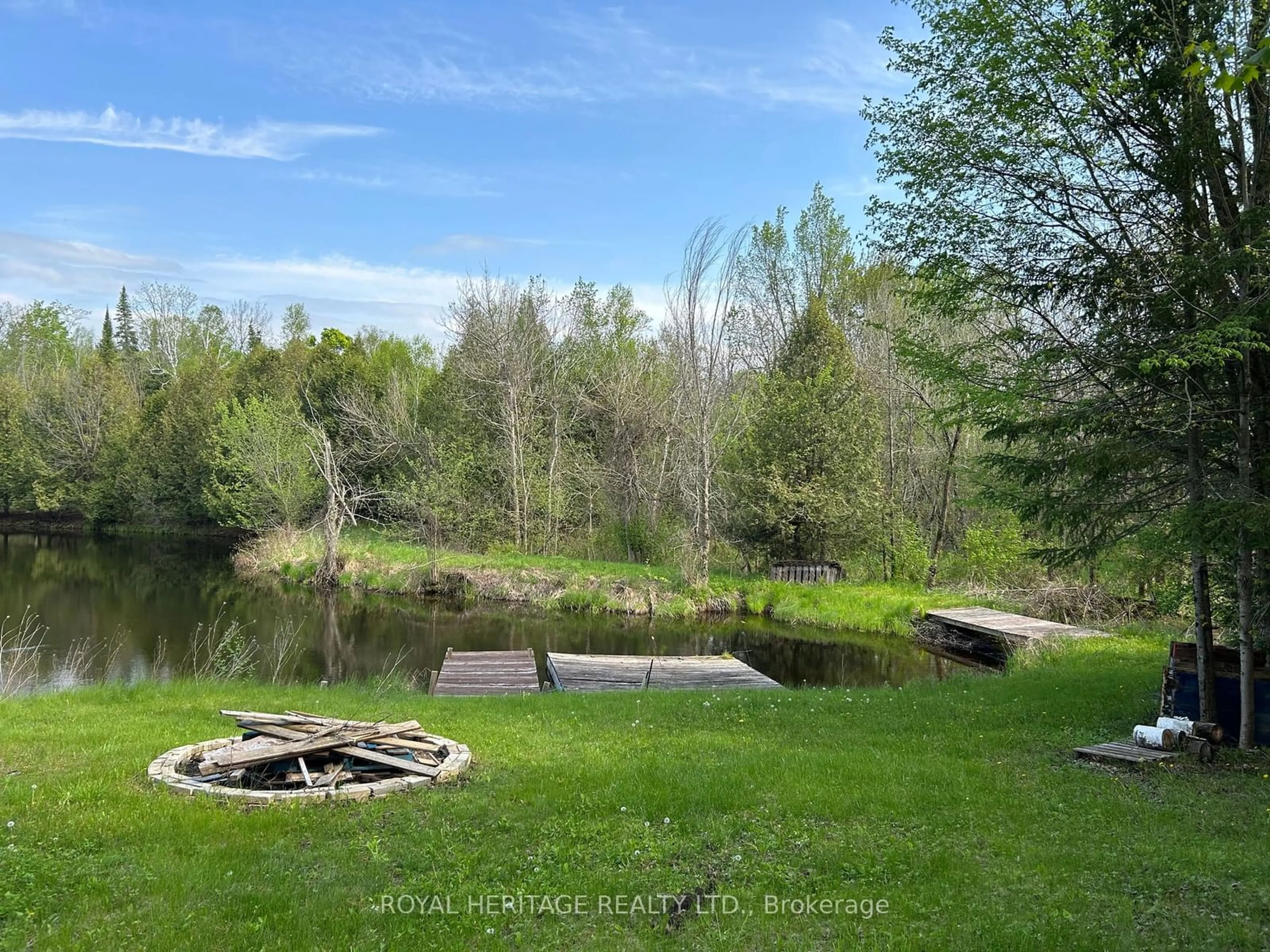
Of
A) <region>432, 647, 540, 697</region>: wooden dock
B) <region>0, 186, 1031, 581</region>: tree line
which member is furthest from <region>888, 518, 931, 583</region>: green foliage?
<region>432, 647, 540, 697</region>: wooden dock

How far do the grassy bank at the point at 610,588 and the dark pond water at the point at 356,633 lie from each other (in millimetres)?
729

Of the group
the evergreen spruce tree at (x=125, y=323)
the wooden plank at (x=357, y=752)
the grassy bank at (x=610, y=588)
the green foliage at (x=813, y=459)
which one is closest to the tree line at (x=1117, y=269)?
the wooden plank at (x=357, y=752)

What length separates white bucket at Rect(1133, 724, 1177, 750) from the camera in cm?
736

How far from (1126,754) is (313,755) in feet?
23.3

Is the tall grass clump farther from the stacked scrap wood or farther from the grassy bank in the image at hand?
the grassy bank

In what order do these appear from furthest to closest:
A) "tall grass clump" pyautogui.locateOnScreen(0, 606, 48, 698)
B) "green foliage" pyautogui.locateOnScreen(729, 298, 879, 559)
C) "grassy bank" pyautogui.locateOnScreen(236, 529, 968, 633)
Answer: "green foliage" pyautogui.locateOnScreen(729, 298, 879, 559), "grassy bank" pyautogui.locateOnScreen(236, 529, 968, 633), "tall grass clump" pyautogui.locateOnScreen(0, 606, 48, 698)

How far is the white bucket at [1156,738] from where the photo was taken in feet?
24.2

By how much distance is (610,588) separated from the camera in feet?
77.2

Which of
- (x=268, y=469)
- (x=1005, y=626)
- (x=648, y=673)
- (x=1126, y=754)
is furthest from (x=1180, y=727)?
(x=268, y=469)

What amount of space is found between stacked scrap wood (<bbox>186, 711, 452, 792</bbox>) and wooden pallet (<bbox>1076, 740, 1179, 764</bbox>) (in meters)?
5.78

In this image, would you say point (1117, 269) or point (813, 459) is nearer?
point (1117, 269)

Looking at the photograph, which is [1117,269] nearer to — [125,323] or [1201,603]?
[1201,603]

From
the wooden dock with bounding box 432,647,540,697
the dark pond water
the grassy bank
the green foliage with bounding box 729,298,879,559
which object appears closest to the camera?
the wooden dock with bounding box 432,647,540,697

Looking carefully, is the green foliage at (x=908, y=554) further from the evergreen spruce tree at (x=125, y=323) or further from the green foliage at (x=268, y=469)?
the evergreen spruce tree at (x=125, y=323)
